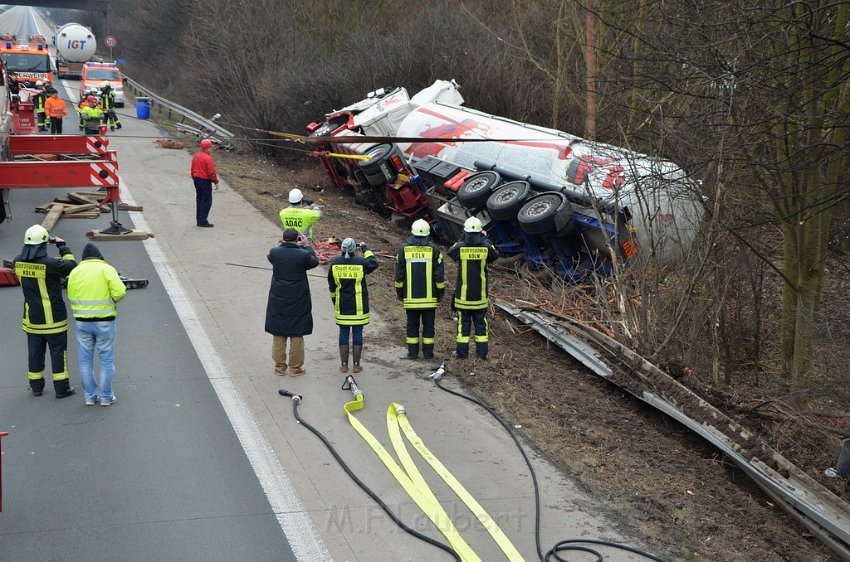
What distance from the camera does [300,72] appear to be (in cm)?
2666

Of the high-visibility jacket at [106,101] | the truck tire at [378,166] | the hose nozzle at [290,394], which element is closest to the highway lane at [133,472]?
the hose nozzle at [290,394]

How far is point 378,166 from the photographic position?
1798 cm

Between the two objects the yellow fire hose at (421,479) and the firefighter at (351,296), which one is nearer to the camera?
the yellow fire hose at (421,479)

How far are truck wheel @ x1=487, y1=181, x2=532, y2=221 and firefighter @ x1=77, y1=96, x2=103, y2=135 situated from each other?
14721 millimetres

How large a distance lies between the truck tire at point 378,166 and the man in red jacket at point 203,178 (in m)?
3.56

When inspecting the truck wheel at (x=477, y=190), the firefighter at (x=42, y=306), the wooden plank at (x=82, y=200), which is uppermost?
the truck wheel at (x=477, y=190)

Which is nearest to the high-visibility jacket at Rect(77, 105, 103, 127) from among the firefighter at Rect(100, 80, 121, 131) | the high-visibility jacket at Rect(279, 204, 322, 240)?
the firefighter at Rect(100, 80, 121, 131)

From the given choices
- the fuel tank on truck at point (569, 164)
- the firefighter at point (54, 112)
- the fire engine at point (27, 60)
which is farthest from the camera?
the fire engine at point (27, 60)

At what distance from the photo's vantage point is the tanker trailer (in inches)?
1912

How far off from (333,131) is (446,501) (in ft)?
47.4

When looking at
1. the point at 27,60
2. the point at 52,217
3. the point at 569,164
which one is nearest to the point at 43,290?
the point at 52,217

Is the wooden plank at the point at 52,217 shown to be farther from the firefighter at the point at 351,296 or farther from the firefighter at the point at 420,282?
the firefighter at the point at 420,282

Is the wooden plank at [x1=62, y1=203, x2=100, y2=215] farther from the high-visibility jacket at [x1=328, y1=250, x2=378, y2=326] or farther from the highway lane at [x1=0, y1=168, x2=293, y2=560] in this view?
the high-visibility jacket at [x1=328, y1=250, x2=378, y2=326]

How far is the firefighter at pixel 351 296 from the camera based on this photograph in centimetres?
936
